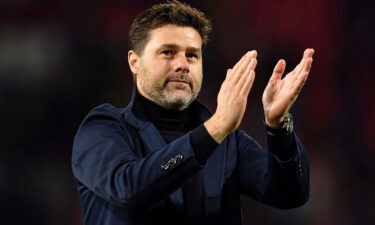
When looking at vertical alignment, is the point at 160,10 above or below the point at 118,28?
above

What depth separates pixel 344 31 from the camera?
3.09m

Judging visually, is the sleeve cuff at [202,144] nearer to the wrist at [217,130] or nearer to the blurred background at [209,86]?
the wrist at [217,130]

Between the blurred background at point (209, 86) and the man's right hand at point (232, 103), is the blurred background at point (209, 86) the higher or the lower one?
the lower one

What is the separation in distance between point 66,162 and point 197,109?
1.40 meters

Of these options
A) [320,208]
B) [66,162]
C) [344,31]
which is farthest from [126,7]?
[320,208]

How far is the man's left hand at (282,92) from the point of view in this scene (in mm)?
1394

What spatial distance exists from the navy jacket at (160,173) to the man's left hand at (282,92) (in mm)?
77

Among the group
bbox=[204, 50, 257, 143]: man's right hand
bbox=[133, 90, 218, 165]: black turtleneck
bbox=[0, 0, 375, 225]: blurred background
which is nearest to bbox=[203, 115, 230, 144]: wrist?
bbox=[204, 50, 257, 143]: man's right hand

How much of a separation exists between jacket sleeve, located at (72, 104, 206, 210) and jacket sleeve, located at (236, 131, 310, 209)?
25 centimetres

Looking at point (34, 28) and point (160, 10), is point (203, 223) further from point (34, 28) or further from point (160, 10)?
point (34, 28)

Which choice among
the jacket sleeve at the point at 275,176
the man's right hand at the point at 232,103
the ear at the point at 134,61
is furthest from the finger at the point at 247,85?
the ear at the point at 134,61

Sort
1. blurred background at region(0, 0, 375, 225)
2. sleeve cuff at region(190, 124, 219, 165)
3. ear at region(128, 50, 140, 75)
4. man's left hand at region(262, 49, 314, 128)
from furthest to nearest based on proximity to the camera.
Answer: blurred background at region(0, 0, 375, 225)
ear at region(128, 50, 140, 75)
man's left hand at region(262, 49, 314, 128)
sleeve cuff at region(190, 124, 219, 165)

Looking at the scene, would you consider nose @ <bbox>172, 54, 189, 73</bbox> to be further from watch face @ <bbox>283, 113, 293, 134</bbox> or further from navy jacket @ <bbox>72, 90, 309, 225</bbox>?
watch face @ <bbox>283, 113, 293, 134</bbox>

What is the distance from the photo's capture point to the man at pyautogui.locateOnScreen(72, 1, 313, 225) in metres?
1.28
